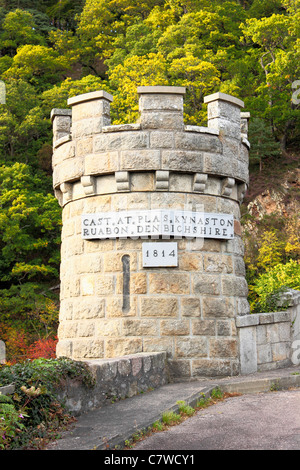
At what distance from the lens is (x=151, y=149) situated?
819cm

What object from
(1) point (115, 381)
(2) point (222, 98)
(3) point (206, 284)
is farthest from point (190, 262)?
(2) point (222, 98)

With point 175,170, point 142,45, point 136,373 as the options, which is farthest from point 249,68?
point 136,373

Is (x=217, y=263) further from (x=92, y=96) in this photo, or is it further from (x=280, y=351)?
(x=92, y=96)

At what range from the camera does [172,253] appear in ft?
26.8

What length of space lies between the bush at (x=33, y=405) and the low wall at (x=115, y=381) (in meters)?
0.18

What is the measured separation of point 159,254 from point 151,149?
164cm

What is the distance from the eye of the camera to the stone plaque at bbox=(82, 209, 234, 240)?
815 centimetres

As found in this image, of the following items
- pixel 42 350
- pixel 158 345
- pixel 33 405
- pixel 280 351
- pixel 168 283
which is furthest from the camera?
pixel 42 350

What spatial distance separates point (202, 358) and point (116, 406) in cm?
262

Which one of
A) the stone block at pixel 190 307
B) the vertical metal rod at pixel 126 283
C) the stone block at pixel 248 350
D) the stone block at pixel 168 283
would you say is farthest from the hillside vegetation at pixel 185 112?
the vertical metal rod at pixel 126 283

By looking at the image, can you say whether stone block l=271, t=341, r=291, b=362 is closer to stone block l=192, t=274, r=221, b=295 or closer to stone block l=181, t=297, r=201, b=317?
stone block l=192, t=274, r=221, b=295

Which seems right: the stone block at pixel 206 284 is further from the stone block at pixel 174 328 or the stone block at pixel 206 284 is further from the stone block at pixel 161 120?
the stone block at pixel 161 120

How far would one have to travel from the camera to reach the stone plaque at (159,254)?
8125 mm

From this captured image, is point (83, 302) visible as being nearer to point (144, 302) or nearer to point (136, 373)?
point (144, 302)
